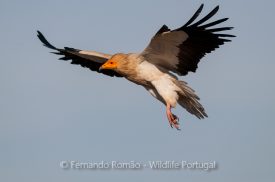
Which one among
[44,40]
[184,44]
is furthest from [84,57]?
[184,44]

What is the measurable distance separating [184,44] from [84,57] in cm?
250

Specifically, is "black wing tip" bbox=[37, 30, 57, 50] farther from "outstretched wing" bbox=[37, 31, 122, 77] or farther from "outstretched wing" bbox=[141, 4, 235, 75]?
"outstretched wing" bbox=[141, 4, 235, 75]

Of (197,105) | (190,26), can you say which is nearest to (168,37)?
(190,26)

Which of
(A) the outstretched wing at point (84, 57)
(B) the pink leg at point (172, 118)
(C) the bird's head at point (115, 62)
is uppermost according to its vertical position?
(A) the outstretched wing at point (84, 57)

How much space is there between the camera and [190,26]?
1327 centimetres

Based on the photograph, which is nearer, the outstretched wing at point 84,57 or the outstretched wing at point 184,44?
the outstretched wing at point 184,44

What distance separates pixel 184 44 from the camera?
44.6 feet

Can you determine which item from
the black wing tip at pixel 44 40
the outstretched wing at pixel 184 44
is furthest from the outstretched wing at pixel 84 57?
the outstretched wing at pixel 184 44

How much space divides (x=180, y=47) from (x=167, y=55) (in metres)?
0.30

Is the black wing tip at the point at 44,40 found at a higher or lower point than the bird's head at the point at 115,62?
higher

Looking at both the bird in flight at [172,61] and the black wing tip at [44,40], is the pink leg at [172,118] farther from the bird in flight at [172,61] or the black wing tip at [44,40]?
the black wing tip at [44,40]

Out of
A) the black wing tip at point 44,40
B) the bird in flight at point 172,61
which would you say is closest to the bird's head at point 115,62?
the bird in flight at point 172,61

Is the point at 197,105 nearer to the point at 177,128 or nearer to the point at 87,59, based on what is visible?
the point at 177,128

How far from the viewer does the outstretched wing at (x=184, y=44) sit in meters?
13.2
